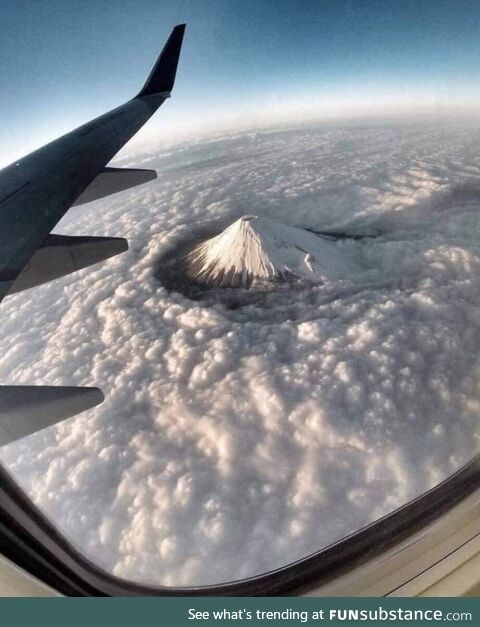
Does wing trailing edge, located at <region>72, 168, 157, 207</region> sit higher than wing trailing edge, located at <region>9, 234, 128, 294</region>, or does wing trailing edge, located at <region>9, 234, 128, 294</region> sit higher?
wing trailing edge, located at <region>72, 168, 157, 207</region>

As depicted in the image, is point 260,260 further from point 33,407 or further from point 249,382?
point 33,407

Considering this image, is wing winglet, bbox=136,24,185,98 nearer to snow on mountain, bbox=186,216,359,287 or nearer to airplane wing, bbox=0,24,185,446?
airplane wing, bbox=0,24,185,446

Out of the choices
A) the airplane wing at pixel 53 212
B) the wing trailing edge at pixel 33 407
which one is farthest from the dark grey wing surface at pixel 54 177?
the wing trailing edge at pixel 33 407

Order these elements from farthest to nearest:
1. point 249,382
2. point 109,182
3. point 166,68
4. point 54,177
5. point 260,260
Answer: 1. point 260,260
2. point 249,382
3. point 166,68
4. point 109,182
5. point 54,177

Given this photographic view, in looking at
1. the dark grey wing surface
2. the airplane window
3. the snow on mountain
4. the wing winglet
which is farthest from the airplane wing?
the snow on mountain

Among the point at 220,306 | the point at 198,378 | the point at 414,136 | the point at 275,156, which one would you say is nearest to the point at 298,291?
the point at 220,306

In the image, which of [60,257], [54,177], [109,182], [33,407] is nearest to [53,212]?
[60,257]
